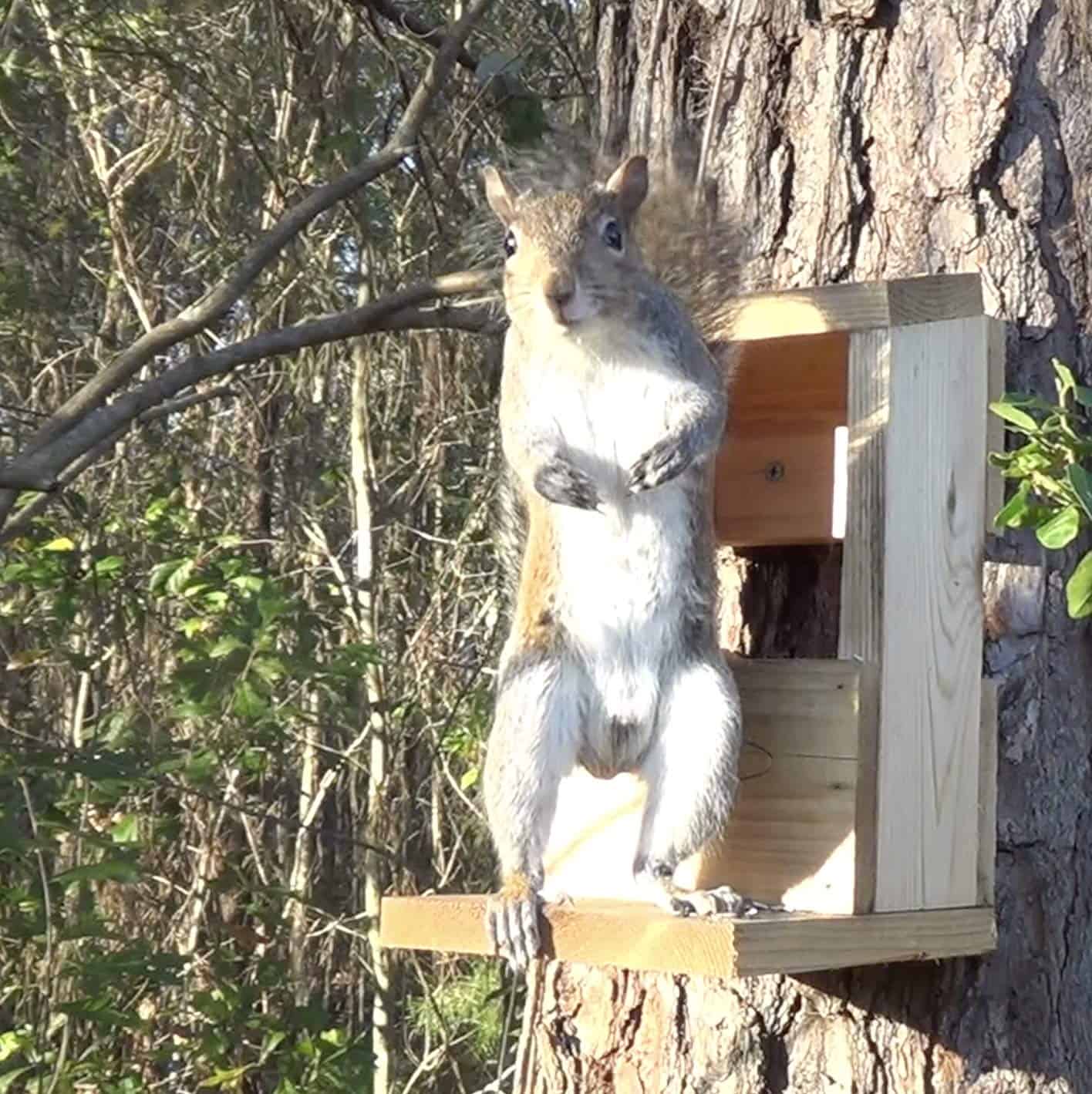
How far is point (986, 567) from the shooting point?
185cm

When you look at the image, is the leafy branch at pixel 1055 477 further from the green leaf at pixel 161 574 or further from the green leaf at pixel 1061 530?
the green leaf at pixel 161 574

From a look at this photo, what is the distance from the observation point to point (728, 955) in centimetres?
138

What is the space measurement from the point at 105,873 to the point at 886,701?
4.27ft

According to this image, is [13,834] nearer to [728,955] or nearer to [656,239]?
[656,239]

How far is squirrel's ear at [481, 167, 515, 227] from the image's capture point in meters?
1.70

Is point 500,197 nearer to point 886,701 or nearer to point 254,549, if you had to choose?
point 886,701

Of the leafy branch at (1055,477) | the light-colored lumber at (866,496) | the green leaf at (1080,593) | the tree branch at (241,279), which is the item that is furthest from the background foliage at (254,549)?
the green leaf at (1080,593)

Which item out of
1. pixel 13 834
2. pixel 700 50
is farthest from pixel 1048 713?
pixel 13 834

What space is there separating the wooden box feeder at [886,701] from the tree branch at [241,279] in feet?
3.55

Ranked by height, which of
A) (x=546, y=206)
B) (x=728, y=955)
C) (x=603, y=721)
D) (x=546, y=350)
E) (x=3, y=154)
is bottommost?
(x=728, y=955)

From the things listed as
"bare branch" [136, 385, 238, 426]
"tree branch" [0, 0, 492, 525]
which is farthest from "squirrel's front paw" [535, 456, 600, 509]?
"bare branch" [136, 385, 238, 426]

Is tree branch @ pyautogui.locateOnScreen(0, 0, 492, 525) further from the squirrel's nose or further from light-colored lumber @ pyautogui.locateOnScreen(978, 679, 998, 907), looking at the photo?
light-colored lumber @ pyautogui.locateOnScreen(978, 679, 998, 907)

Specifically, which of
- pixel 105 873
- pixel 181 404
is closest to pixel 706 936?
pixel 105 873

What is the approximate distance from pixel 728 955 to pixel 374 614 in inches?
118
